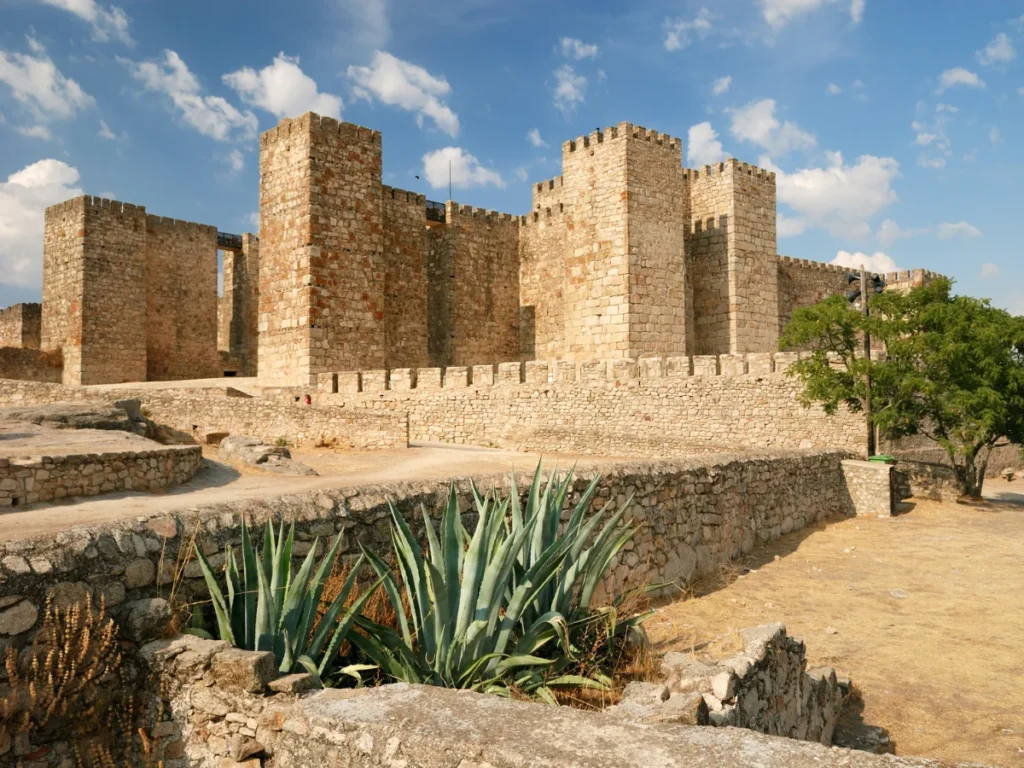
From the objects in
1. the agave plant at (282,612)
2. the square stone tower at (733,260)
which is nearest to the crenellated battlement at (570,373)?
the square stone tower at (733,260)

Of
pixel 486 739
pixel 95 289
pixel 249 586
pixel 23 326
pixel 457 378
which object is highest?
pixel 95 289

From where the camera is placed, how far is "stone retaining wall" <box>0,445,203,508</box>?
353 inches

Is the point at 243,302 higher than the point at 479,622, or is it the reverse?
the point at 243,302

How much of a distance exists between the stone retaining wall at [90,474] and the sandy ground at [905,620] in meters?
7.68

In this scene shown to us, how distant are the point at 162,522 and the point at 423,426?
14.7 meters

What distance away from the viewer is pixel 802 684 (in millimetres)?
4348

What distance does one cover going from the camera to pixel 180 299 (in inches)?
992

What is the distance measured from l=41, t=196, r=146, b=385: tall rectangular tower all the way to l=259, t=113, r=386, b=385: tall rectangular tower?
6.73 meters

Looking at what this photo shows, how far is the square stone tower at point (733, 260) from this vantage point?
19.6 metres

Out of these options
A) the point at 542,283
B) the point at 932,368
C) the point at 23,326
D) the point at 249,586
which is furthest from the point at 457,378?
the point at 23,326

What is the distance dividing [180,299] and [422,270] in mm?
9207

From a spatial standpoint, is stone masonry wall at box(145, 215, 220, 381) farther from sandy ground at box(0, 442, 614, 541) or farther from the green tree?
the green tree

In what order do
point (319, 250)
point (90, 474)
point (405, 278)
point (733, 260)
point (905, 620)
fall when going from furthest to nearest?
1. point (405, 278)
2. point (733, 260)
3. point (319, 250)
4. point (90, 474)
5. point (905, 620)

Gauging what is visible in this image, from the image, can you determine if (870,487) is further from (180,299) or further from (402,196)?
(180,299)
